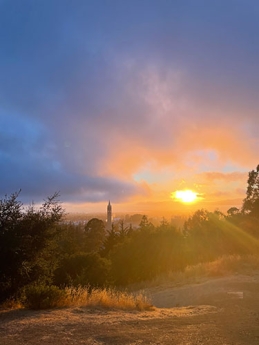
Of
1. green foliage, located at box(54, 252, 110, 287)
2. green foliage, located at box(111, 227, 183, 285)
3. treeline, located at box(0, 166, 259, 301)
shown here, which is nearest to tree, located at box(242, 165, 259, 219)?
treeline, located at box(0, 166, 259, 301)

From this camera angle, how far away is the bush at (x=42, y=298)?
9055mm

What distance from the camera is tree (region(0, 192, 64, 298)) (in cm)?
995

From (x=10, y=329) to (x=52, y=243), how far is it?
4.83m

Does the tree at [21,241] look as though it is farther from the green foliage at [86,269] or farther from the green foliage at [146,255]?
the green foliage at [146,255]

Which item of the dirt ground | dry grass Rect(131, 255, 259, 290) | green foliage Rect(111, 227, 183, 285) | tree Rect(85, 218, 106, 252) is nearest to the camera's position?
the dirt ground

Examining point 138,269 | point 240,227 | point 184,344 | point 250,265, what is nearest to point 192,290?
point 250,265

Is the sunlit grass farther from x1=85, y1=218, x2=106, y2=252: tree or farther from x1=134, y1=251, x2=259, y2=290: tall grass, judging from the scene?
x1=85, y1=218, x2=106, y2=252: tree

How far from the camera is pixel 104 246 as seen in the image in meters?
42.6

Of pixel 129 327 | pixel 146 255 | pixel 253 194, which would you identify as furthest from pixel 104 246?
pixel 129 327

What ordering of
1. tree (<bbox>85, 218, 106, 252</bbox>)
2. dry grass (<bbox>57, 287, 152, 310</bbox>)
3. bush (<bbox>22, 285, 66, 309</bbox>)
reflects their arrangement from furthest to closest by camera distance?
1. tree (<bbox>85, 218, 106, 252</bbox>)
2. dry grass (<bbox>57, 287, 152, 310</bbox>)
3. bush (<bbox>22, 285, 66, 309</bbox>)

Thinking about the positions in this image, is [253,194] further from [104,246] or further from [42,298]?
[42,298]

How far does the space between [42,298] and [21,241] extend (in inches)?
77.9

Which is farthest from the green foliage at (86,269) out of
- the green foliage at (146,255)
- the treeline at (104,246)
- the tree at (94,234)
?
the tree at (94,234)

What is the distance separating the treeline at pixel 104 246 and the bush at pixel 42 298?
1.06 metres
